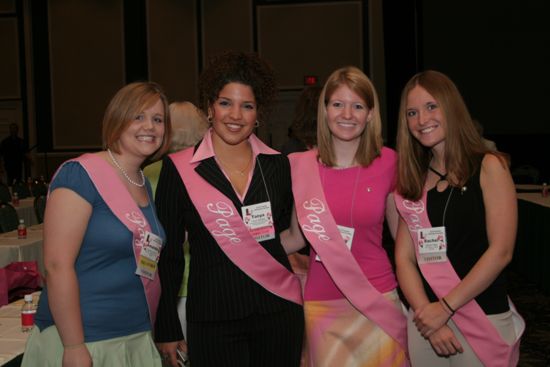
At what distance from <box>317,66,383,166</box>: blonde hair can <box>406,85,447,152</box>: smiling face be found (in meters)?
0.17

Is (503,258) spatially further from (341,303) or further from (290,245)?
(290,245)

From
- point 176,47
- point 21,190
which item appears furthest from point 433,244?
point 176,47

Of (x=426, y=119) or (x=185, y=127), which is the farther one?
(x=185, y=127)

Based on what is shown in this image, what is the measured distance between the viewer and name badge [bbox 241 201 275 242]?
1951mm

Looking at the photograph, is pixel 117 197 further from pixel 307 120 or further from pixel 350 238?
pixel 307 120

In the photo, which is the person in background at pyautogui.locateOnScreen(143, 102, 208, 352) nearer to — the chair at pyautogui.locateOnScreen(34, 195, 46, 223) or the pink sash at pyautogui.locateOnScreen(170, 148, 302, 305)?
the pink sash at pyautogui.locateOnScreen(170, 148, 302, 305)

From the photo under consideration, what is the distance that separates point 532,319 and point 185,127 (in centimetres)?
293

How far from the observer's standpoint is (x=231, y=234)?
1927 millimetres

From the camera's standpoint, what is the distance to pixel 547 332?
409 cm

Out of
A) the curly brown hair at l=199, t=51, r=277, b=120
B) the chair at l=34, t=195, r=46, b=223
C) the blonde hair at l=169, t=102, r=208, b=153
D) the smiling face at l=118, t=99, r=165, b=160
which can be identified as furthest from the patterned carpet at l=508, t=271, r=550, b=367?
the chair at l=34, t=195, r=46, b=223

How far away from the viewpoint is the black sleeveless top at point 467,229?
193cm

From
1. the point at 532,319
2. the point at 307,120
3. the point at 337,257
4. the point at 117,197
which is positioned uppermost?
Result: the point at 307,120

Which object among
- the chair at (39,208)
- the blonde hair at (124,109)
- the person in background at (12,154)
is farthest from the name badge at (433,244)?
the person in background at (12,154)

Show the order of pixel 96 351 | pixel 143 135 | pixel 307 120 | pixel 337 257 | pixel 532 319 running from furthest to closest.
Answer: pixel 532 319
pixel 307 120
pixel 337 257
pixel 143 135
pixel 96 351
